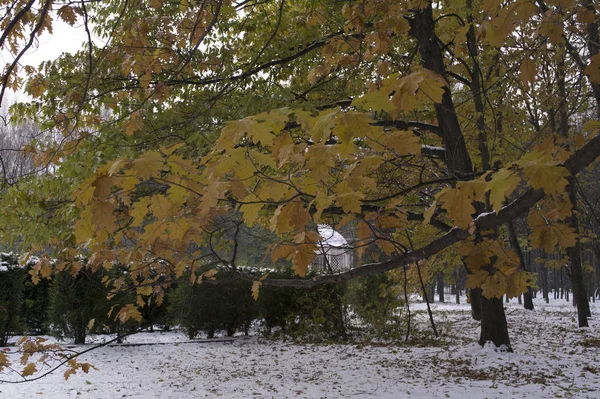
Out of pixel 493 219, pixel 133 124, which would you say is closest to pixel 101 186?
pixel 493 219

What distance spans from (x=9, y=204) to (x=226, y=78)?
2897 mm

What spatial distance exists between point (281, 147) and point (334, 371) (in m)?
6.06

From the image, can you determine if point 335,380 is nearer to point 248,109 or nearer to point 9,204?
point 248,109

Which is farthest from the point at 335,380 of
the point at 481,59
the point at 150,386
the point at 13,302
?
the point at 13,302

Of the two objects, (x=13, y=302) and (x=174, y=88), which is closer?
(x=174, y=88)

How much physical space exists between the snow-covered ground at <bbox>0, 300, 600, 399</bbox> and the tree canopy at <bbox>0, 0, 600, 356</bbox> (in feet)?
4.32

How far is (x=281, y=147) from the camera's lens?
214cm

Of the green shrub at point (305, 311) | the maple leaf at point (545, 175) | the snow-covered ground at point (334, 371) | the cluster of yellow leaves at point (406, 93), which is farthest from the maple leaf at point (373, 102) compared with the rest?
the green shrub at point (305, 311)

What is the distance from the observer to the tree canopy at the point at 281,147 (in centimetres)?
188

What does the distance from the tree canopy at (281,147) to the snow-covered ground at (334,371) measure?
Answer: 4.32ft

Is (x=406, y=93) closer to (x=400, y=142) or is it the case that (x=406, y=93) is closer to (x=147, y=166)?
(x=400, y=142)

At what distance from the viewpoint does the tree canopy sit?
74.2 inches

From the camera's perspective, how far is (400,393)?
587 cm

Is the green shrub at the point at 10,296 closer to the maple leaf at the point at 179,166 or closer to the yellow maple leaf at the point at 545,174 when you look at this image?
the maple leaf at the point at 179,166
